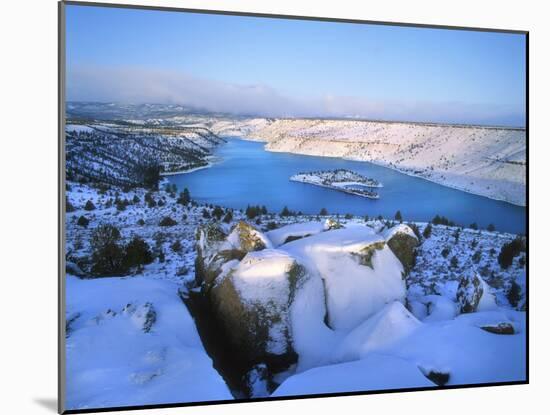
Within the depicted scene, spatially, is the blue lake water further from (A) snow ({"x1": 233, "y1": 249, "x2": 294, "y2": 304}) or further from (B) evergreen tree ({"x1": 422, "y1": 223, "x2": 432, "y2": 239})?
(A) snow ({"x1": 233, "y1": 249, "x2": 294, "y2": 304})

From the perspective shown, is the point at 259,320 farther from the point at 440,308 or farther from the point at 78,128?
the point at 78,128

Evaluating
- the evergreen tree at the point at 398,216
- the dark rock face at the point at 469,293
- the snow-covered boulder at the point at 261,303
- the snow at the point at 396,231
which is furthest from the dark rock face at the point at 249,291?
the dark rock face at the point at 469,293

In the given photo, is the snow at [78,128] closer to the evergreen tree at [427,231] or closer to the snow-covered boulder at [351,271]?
the snow-covered boulder at [351,271]

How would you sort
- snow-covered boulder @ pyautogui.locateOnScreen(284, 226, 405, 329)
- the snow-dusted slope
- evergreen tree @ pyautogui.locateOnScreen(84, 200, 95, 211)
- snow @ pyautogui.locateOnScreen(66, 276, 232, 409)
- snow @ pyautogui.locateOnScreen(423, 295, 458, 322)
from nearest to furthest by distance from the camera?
snow @ pyautogui.locateOnScreen(66, 276, 232, 409), evergreen tree @ pyautogui.locateOnScreen(84, 200, 95, 211), snow-covered boulder @ pyautogui.locateOnScreen(284, 226, 405, 329), snow @ pyautogui.locateOnScreen(423, 295, 458, 322), the snow-dusted slope

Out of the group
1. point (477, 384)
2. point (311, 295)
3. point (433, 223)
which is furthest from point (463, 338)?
point (311, 295)

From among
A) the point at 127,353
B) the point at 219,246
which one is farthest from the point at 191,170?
the point at 127,353

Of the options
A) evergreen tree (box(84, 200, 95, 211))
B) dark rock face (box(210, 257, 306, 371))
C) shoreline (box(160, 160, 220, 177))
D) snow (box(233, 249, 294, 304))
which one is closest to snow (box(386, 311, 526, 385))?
dark rock face (box(210, 257, 306, 371))
